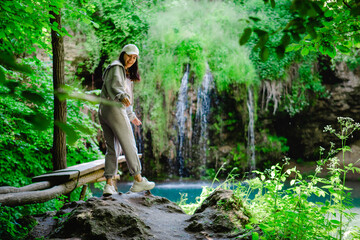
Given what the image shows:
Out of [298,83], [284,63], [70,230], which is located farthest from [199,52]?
[70,230]

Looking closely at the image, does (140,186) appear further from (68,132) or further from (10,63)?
(10,63)

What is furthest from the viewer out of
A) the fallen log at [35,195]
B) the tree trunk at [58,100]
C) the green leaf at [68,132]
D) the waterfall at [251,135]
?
the waterfall at [251,135]

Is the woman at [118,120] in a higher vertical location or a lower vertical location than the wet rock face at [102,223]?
higher

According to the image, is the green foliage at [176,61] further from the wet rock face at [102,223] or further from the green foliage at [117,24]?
the wet rock face at [102,223]

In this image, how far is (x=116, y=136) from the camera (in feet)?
10.8

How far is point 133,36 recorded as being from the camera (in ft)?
34.9

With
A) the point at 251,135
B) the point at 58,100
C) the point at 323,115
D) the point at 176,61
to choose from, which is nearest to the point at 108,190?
the point at 58,100

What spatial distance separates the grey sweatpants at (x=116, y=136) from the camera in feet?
10.6

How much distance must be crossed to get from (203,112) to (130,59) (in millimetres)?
6972

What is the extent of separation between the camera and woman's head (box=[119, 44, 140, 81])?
3.36 meters

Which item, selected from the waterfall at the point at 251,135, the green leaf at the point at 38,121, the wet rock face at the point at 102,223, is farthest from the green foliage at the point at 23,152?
the waterfall at the point at 251,135

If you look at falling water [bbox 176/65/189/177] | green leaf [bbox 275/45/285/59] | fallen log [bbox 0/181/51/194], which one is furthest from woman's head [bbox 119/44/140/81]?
falling water [bbox 176/65/189/177]

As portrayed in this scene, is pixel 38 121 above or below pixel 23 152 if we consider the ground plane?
above

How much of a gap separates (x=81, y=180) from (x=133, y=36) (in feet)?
26.0
